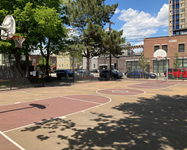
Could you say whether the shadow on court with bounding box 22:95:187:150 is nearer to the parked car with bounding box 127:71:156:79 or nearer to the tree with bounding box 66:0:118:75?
the tree with bounding box 66:0:118:75

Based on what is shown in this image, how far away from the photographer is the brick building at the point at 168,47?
140ft

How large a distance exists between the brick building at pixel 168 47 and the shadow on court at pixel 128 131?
125ft

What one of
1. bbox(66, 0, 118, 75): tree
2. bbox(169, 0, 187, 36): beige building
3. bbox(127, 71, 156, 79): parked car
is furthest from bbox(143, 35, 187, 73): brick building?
bbox(169, 0, 187, 36): beige building

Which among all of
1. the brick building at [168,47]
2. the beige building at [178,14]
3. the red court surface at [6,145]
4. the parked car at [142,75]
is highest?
the beige building at [178,14]

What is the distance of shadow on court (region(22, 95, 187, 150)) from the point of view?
4.72 metres

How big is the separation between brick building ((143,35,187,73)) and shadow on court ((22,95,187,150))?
38.0 metres

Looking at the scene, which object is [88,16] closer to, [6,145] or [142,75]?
[142,75]

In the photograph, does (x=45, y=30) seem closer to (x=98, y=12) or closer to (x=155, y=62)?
(x=98, y=12)

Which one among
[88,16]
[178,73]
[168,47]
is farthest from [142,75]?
[168,47]

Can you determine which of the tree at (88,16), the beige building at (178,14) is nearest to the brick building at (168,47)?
the tree at (88,16)

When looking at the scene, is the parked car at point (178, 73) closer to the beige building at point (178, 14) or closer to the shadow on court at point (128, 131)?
the shadow on court at point (128, 131)

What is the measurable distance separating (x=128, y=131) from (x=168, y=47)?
45.1 meters

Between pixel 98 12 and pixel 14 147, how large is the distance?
26994 millimetres

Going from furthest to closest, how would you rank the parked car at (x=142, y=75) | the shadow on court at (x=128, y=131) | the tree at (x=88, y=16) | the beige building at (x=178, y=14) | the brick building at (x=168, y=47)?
the beige building at (x=178, y=14) → the brick building at (x=168, y=47) → the parked car at (x=142, y=75) → the tree at (x=88, y=16) → the shadow on court at (x=128, y=131)
